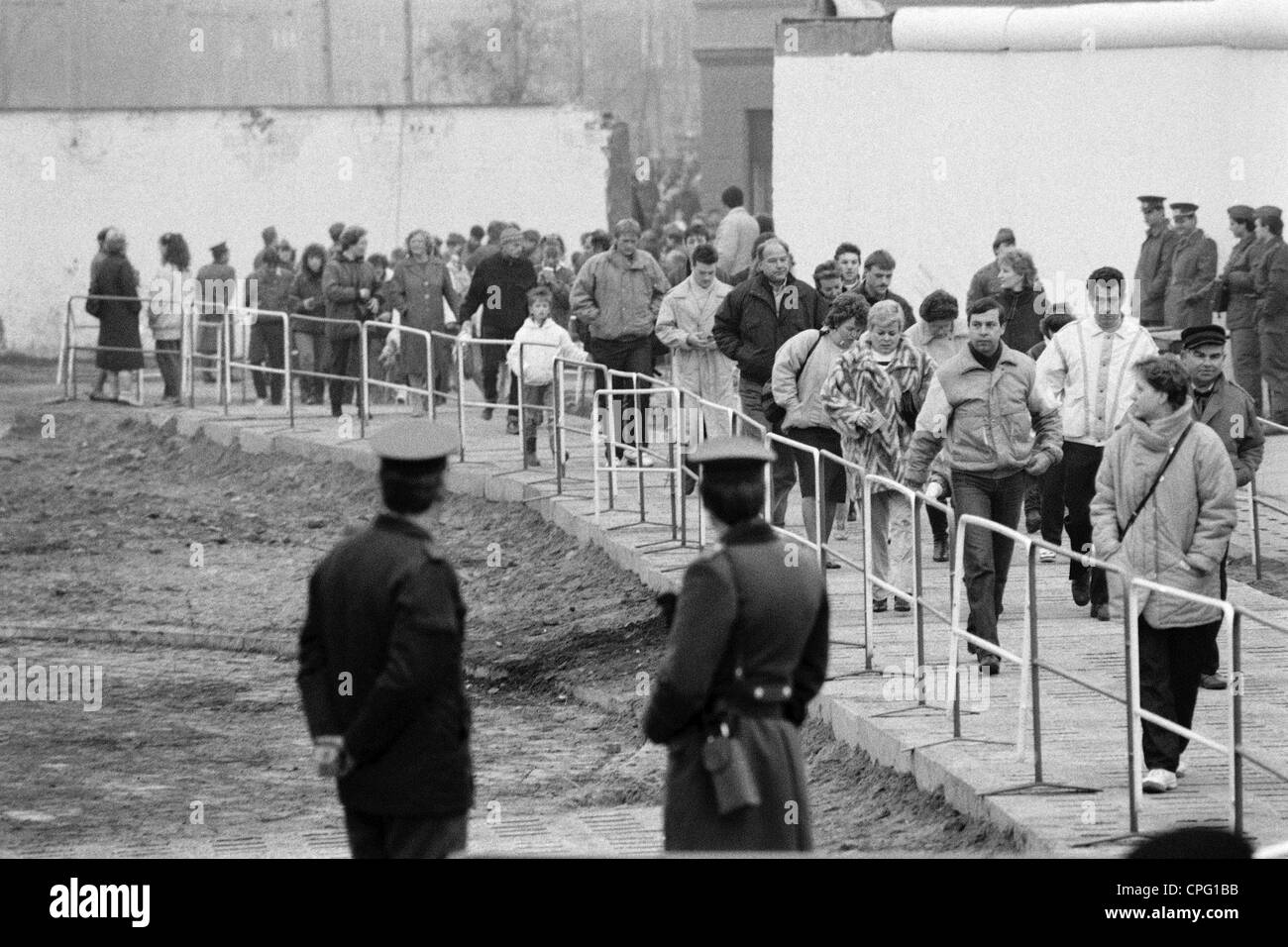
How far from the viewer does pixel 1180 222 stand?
18656 millimetres

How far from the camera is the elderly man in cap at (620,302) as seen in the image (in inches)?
702

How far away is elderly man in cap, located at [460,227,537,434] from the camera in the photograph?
2002 cm

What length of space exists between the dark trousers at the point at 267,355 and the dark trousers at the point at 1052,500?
1152 centimetres

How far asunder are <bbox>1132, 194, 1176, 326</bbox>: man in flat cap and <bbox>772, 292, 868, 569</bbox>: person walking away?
5.47 metres

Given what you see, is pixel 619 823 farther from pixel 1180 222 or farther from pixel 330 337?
pixel 330 337

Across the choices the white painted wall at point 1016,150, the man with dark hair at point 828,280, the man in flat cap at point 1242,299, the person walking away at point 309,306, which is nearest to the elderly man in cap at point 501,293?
the white painted wall at point 1016,150

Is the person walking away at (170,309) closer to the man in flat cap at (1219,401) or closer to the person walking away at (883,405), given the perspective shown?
the person walking away at (883,405)

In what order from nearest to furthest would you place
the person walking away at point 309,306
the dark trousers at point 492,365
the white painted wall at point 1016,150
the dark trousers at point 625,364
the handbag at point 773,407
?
the handbag at point 773,407 < the dark trousers at point 625,364 < the white painted wall at point 1016,150 < the dark trousers at point 492,365 < the person walking away at point 309,306

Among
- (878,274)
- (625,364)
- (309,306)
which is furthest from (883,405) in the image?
(309,306)

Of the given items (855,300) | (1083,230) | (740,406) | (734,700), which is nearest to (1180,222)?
(1083,230)

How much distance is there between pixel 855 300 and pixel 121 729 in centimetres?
472

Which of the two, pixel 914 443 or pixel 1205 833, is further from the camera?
pixel 914 443

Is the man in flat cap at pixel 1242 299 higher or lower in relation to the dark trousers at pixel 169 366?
higher

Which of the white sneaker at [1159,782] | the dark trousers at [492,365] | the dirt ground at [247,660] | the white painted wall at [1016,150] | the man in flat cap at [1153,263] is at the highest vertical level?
the white painted wall at [1016,150]
